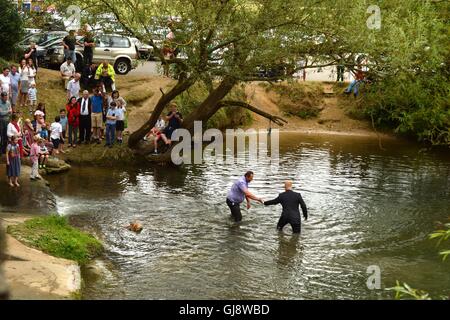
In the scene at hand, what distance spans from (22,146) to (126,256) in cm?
672

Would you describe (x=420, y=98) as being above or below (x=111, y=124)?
above

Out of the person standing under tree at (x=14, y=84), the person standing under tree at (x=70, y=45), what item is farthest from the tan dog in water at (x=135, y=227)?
the person standing under tree at (x=70, y=45)

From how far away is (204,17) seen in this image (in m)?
20.9

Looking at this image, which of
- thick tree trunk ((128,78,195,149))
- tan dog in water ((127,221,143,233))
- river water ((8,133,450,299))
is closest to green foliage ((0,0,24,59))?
thick tree trunk ((128,78,195,149))

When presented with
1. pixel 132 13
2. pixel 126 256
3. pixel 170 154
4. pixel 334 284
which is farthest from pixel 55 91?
pixel 334 284

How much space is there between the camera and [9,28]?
96.5 feet

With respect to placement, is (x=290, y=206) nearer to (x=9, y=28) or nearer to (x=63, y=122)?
(x=63, y=122)

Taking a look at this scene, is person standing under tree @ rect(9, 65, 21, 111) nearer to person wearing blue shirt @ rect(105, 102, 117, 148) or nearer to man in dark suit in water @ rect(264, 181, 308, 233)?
person wearing blue shirt @ rect(105, 102, 117, 148)

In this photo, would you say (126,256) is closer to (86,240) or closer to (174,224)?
(86,240)

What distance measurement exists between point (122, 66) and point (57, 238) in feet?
61.9

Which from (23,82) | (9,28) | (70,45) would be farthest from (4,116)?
(9,28)

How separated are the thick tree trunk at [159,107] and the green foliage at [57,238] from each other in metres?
7.93
